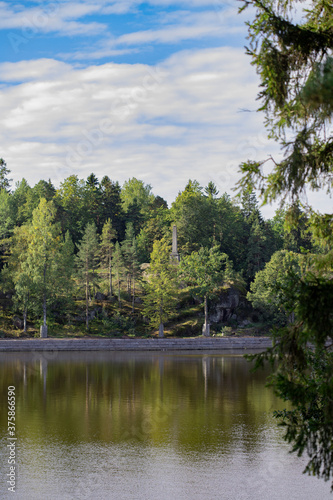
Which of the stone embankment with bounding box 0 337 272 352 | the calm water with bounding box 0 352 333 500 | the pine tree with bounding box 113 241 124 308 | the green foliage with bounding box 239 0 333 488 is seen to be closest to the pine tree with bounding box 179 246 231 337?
the stone embankment with bounding box 0 337 272 352

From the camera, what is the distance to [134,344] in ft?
174

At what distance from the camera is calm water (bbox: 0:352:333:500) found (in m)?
15.4

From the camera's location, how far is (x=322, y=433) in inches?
385

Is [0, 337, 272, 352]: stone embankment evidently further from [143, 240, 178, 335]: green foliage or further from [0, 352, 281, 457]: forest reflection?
[0, 352, 281, 457]: forest reflection

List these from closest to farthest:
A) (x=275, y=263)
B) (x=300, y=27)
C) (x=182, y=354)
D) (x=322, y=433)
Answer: (x=322, y=433) < (x=300, y=27) < (x=182, y=354) < (x=275, y=263)

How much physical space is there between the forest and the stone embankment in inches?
170

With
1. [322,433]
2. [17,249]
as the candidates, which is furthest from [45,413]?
[17,249]

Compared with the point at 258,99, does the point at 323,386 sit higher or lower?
lower

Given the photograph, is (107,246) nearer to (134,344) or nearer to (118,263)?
(118,263)

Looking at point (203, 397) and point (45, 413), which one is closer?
point (45, 413)

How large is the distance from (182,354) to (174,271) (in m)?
14.3

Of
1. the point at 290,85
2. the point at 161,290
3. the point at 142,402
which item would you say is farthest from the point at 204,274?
the point at 290,85

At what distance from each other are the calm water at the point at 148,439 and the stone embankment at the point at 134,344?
48.3ft

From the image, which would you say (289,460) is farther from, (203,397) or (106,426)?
(203,397)
